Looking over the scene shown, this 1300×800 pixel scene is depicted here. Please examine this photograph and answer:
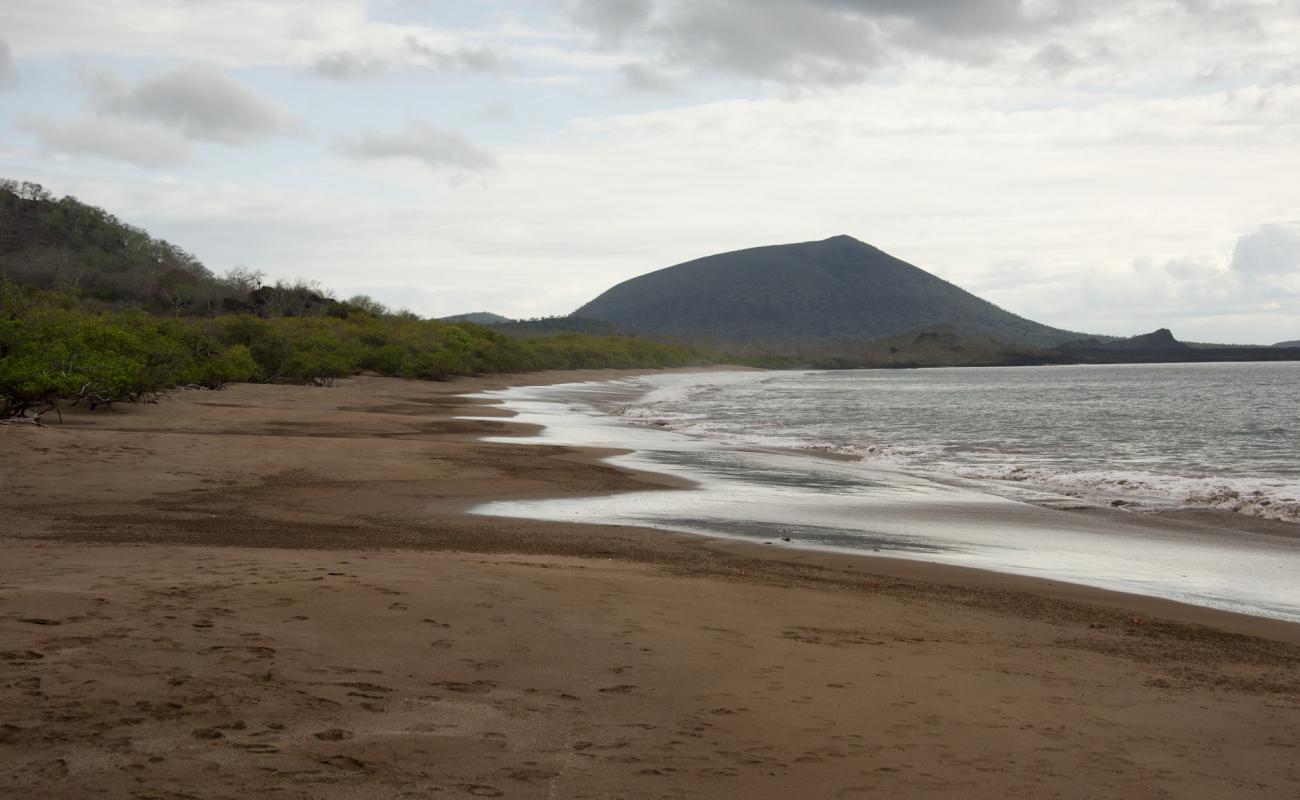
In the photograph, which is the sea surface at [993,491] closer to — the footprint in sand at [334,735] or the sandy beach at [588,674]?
the sandy beach at [588,674]

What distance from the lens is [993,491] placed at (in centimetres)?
1925

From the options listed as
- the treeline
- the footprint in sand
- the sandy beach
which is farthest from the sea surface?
the treeline

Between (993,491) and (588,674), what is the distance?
15.2 m

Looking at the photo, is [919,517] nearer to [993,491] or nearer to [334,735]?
[993,491]

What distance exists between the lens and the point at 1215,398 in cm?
5988

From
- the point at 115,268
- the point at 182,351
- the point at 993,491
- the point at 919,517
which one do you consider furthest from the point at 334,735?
the point at 115,268

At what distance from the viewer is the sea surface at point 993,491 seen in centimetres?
1199

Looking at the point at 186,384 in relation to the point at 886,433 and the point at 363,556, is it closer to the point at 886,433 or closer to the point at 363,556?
the point at 886,433

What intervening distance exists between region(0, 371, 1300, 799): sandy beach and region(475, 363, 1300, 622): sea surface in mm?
1744

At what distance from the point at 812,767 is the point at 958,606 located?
4673 millimetres

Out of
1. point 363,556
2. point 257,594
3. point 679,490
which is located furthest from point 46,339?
point 257,594

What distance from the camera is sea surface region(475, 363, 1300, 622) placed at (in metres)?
12.0

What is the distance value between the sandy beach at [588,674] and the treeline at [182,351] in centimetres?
1118

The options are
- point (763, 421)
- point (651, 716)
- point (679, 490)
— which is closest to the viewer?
point (651, 716)
